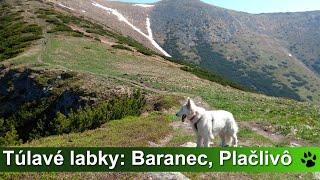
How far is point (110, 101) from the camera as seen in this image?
41.6 metres

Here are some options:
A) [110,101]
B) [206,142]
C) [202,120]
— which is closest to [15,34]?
[110,101]

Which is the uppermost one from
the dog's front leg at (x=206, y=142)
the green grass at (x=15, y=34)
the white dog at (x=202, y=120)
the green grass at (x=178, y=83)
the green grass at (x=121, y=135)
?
the white dog at (x=202, y=120)

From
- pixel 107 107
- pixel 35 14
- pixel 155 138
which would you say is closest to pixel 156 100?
pixel 107 107

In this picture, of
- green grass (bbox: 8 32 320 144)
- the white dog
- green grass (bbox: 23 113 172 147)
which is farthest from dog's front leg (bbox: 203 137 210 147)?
green grass (bbox: 8 32 320 144)

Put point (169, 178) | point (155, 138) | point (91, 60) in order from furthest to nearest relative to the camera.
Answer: point (91, 60), point (155, 138), point (169, 178)

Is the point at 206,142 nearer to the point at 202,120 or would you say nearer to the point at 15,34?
the point at 202,120

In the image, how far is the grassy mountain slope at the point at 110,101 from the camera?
2519 cm

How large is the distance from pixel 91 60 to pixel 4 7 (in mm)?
70460

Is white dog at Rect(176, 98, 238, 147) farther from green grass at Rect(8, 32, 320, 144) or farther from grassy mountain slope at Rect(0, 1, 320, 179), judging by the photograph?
green grass at Rect(8, 32, 320, 144)

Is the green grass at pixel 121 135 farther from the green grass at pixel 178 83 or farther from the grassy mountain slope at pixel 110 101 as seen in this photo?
the green grass at pixel 178 83

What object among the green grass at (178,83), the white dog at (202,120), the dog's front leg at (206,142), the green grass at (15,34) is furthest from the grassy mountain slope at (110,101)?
the white dog at (202,120)

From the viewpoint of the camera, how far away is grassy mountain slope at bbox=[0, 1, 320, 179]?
A: 25.2 meters

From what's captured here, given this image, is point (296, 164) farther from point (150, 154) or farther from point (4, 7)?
point (4, 7)

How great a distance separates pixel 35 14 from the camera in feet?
358
